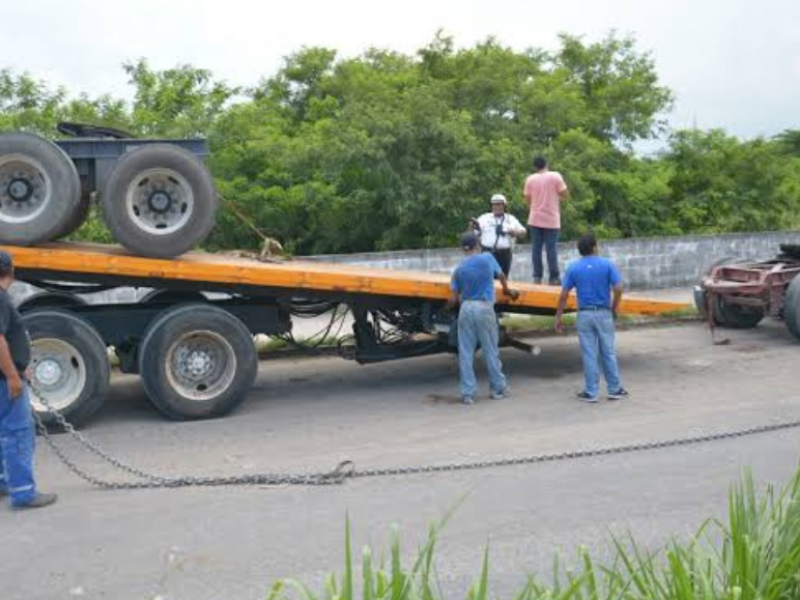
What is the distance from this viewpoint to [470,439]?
8312mm

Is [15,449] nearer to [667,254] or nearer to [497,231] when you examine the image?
[497,231]

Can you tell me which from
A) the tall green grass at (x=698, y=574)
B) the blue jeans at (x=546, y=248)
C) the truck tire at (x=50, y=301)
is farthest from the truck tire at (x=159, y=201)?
the tall green grass at (x=698, y=574)

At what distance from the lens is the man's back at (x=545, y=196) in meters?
12.3

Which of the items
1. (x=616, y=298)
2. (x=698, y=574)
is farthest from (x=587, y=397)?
(x=698, y=574)

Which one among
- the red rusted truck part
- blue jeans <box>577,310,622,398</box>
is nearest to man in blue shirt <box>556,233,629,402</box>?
blue jeans <box>577,310,622,398</box>

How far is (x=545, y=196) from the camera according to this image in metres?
12.3

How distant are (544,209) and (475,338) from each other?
9.94 ft

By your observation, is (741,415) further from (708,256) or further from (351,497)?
(708,256)

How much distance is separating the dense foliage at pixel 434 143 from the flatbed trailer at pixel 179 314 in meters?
5.53

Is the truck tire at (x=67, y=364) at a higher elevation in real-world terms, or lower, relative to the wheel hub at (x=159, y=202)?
lower

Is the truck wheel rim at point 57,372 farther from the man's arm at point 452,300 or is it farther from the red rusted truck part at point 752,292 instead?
the red rusted truck part at point 752,292

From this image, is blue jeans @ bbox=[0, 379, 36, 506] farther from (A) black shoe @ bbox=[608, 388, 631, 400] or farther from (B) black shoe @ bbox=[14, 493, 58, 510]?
(A) black shoe @ bbox=[608, 388, 631, 400]

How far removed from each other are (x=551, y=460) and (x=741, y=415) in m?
2.36

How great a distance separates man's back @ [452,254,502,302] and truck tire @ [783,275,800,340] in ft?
14.4
